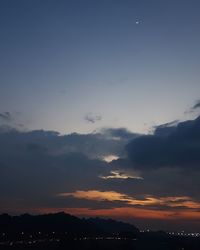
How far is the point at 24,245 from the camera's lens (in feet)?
614

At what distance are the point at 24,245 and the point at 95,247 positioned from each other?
32.9 metres

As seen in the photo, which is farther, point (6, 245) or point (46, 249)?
point (46, 249)

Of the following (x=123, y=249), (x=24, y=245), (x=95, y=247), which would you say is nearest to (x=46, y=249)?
(x=24, y=245)

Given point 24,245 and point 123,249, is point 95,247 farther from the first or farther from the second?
point 24,245

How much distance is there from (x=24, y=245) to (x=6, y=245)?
14349 millimetres

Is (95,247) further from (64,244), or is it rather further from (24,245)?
(24,245)

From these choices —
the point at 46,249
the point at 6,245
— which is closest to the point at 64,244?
the point at 46,249

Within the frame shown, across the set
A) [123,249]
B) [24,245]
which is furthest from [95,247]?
[24,245]

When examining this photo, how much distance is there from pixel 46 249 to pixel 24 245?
35.2 feet

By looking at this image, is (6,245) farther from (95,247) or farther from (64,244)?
(95,247)

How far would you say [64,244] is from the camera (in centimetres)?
18412

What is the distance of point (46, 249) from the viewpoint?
191 meters

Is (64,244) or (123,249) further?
(123,249)

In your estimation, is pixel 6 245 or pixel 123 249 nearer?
pixel 6 245
